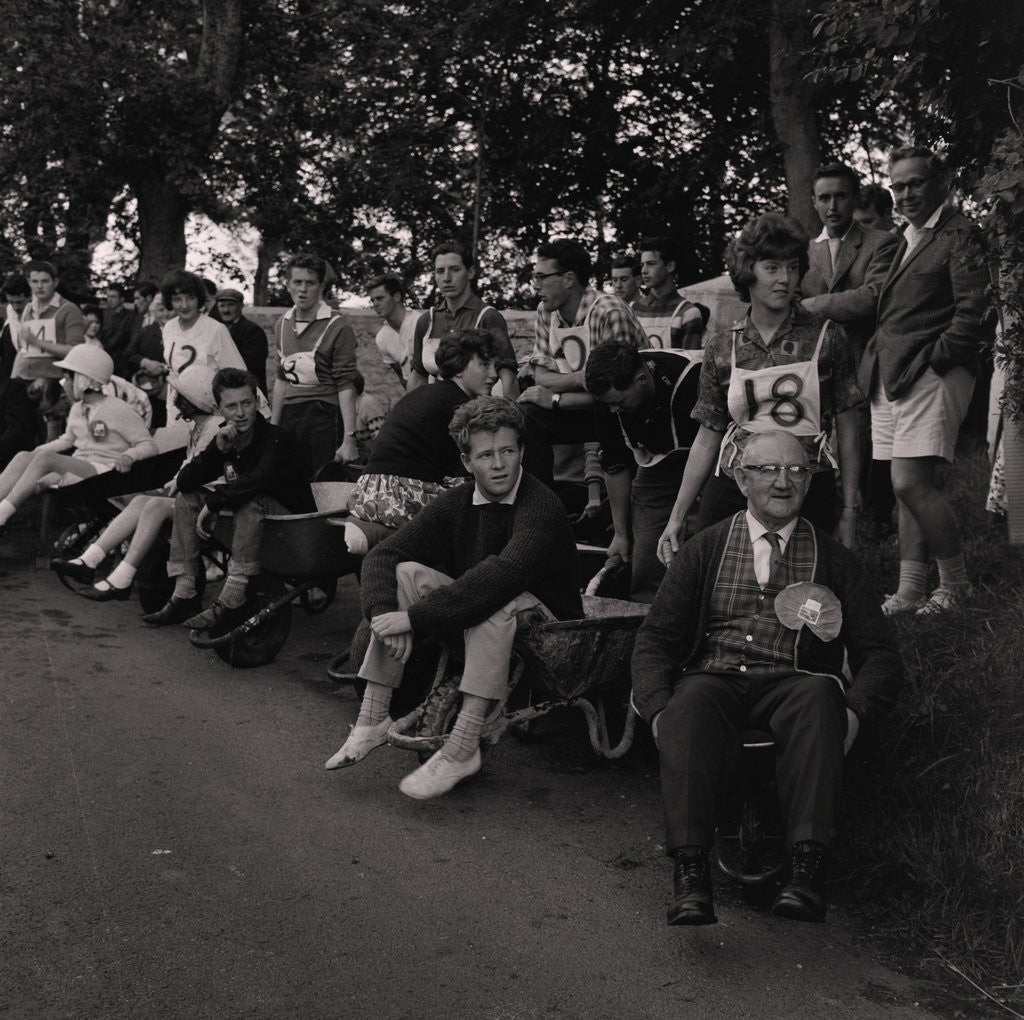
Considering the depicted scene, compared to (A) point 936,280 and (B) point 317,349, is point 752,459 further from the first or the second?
(B) point 317,349

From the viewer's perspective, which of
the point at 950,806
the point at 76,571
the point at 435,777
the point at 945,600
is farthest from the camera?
the point at 76,571

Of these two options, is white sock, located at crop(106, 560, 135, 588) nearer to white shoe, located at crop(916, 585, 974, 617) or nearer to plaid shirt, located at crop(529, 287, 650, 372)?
plaid shirt, located at crop(529, 287, 650, 372)

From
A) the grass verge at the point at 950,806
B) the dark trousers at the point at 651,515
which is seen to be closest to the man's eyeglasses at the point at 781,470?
the grass verge at the point at 950,806

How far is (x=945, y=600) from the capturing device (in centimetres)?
587

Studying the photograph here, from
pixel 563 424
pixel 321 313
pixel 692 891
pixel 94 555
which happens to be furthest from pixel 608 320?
pixel 692 891

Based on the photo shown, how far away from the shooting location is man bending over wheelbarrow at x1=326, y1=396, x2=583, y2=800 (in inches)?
190

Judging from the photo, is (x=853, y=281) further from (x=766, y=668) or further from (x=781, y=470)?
(x=766, y=668)

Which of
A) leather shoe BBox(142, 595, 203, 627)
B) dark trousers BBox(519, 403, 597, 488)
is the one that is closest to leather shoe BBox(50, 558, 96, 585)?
leather shoe BBox(142, 595, 203, 627)

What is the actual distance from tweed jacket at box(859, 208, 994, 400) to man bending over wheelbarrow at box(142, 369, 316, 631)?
289cm

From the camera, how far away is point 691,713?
397 cm

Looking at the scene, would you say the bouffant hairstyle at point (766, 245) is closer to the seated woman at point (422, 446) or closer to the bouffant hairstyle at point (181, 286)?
the seated woman at point (422, 446)

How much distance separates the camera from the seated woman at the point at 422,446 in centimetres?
604

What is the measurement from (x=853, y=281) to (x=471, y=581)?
3064 millimetres

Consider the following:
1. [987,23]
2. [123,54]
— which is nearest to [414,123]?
[123,54]
